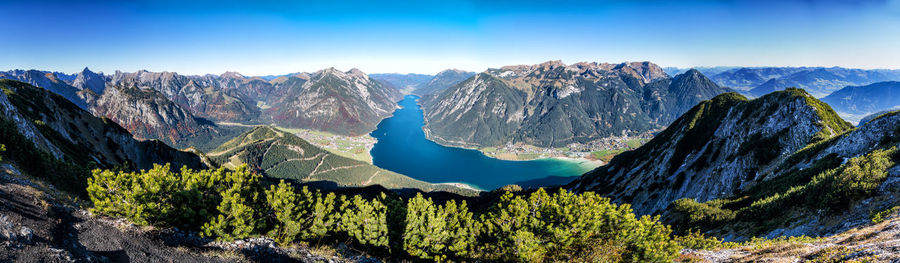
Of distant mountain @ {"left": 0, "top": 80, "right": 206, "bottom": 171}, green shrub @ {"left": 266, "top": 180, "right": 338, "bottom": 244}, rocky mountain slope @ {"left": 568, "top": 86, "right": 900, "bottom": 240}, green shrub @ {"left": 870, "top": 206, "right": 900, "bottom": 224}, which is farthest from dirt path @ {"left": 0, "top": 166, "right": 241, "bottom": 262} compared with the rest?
distant mountain @ {"left": 0, "top": 80, "right": 206, "bottom": 171}

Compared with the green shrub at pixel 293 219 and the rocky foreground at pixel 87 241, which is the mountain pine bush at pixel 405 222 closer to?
the green shrub at pixel 293 219

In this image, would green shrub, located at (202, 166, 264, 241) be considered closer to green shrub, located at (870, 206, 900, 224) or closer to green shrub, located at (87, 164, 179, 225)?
green shrub, located at (87, 164, 179, 225)

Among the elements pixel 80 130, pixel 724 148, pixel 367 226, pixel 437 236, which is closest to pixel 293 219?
pixel 367 226

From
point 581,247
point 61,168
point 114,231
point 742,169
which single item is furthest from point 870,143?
point 61,168

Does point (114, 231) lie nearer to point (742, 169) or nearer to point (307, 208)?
point (307, 208)

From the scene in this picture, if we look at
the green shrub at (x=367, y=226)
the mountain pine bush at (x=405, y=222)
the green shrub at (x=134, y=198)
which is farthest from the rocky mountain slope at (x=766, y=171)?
the green shrub at (x=134, y=198)
